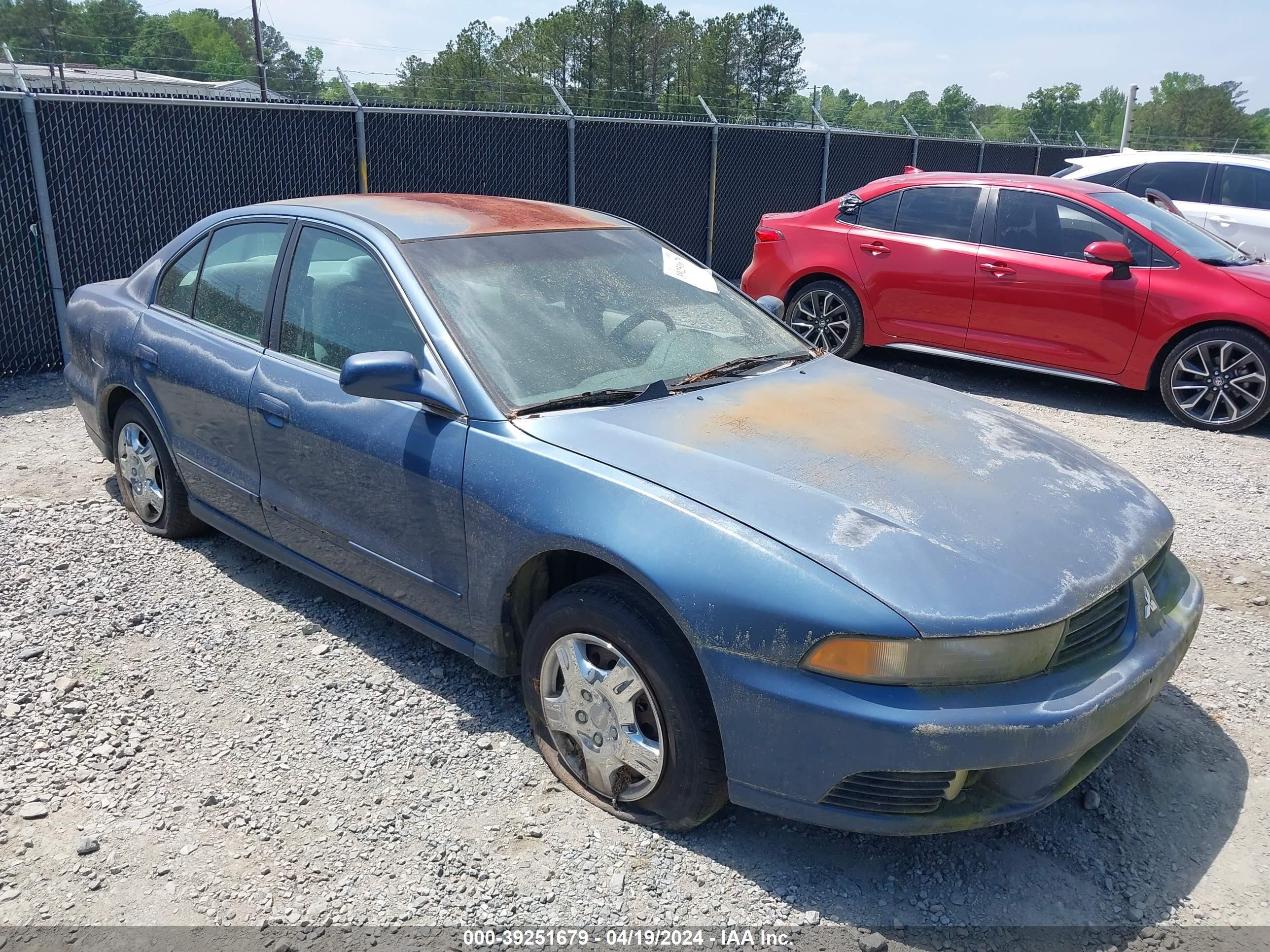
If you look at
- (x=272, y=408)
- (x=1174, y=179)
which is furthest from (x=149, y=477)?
(x=1174, y=179)

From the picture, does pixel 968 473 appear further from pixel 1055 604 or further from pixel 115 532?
pixel 115 532

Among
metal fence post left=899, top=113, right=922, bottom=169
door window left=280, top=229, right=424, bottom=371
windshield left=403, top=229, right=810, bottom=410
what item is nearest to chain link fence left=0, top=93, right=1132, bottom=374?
metal fence post left=899, top=113, right=922, bottom=169

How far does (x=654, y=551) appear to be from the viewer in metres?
2.62

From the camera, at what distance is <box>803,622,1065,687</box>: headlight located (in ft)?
7.80

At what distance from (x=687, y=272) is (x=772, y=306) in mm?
523

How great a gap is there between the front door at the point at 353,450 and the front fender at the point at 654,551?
0.13 meters

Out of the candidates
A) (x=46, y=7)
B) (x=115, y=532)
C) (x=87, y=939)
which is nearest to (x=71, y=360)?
(x=115, y=532)

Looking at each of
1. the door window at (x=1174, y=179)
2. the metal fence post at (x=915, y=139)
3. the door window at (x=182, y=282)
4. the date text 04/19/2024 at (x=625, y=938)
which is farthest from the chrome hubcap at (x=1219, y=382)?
the metal fence post at (x=915, y=139)

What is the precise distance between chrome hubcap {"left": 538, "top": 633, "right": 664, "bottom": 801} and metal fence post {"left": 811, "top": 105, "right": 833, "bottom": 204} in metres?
11.9

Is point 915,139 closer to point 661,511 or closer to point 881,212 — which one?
point 881,212

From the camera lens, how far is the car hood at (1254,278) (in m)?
6.87

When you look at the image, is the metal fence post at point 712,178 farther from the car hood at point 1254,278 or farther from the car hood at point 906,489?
the car hood at point 906,489

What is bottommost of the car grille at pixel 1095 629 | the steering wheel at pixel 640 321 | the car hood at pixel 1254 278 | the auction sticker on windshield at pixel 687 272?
the car grille at pixel 1095 629

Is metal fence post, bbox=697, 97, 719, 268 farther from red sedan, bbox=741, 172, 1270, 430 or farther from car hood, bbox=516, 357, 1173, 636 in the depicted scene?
car hood, bbox=516, 357, 1173, 636
